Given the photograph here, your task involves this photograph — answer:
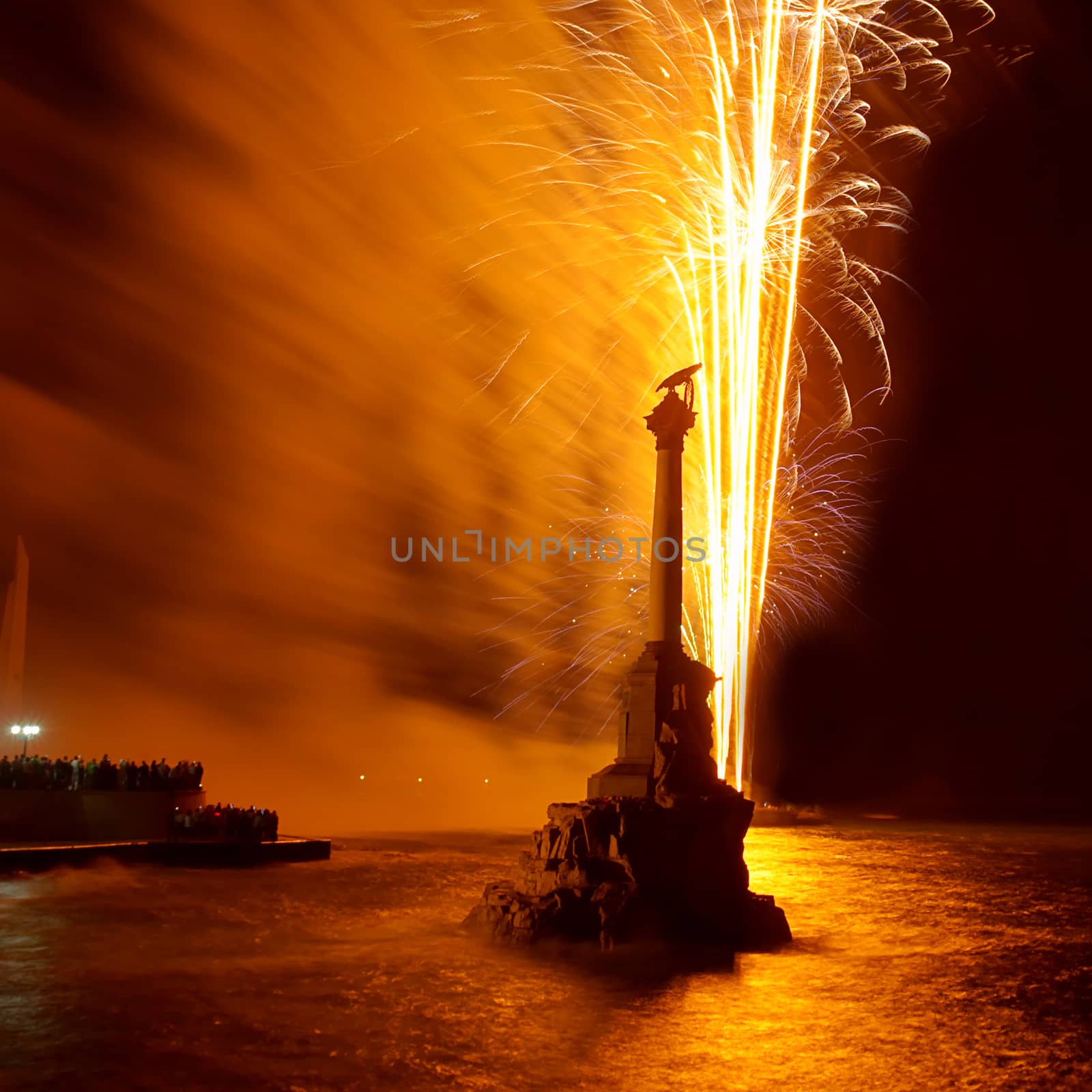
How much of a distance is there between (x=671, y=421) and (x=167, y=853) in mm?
12551

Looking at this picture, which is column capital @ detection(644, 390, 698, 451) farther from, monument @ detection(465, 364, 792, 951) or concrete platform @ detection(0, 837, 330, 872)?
concrete platform @ detection(0, 837, 330, 872)

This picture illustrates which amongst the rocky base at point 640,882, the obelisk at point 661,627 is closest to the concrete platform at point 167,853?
the rocky base at point 640,882

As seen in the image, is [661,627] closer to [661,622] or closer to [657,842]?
[661,622]

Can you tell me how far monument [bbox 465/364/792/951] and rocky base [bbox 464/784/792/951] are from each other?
0.06ft

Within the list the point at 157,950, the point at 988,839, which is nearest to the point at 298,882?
the point at 157,950

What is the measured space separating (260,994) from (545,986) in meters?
3.04

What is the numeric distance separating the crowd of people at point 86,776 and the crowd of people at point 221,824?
0.72 metres

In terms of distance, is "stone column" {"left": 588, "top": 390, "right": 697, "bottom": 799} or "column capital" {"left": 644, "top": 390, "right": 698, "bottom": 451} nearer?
"stone column" {"left": 588, "top": 390, "right": 697, "bottom": 799}

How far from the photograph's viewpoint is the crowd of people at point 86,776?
21.1m

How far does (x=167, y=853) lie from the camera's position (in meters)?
20.7

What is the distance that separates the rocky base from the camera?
14.4m

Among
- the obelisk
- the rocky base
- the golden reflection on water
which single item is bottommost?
the golden reflection on water

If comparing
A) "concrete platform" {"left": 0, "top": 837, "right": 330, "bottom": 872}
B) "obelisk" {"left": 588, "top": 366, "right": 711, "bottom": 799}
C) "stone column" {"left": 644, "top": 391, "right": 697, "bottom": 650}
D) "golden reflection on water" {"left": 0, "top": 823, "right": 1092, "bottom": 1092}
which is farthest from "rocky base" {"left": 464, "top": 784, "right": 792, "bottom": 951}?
"concrete platform" {"left": 0, "top": 837, "right": 330, "bottom": 872}

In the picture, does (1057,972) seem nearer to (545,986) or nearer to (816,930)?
(816,930)
